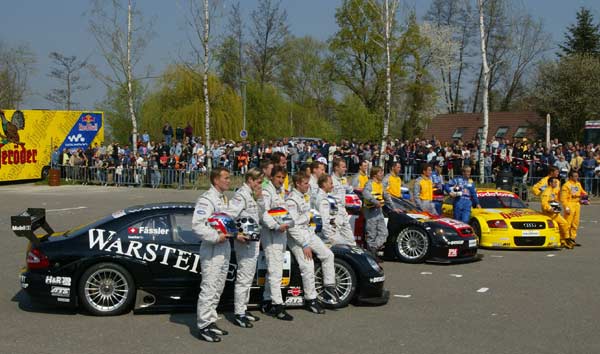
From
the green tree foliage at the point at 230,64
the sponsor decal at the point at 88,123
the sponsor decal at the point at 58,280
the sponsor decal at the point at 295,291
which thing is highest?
the green tree foliage at the point at 230,64

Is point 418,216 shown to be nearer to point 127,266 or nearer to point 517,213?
point 517,213

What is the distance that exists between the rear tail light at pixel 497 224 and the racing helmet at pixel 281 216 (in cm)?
739

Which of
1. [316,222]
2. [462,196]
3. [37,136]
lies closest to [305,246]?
[316,222]

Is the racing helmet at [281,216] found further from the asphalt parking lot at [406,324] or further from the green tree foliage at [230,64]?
the green tree foliage at [230,64]

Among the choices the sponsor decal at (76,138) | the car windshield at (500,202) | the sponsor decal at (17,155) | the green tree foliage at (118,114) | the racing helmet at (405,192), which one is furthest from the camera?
the green tree foliage at (118,114)

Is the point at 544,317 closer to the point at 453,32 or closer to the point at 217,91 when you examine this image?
the point at 217,91

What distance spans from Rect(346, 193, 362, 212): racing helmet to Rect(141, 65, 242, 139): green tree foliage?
1422 inches

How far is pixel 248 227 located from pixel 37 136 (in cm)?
2779

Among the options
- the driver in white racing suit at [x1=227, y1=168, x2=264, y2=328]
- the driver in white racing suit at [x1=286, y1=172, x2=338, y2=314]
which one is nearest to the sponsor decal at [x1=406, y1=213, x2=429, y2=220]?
the driver in white racing suit at [x1=286, y1=172, x2=338, y2=314]

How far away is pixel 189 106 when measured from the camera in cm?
4816

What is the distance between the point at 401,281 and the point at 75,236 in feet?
15.6

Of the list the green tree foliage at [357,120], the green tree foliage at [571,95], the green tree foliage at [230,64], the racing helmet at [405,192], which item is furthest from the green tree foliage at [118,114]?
the racing helmet at [405,192]

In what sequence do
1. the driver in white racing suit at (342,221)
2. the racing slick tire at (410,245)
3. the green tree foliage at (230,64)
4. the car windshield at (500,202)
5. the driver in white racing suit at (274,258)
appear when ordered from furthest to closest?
1. the green tree foliage at (230,64)
2. the car windshield at (500,202)
3. the racing slick tire at (410,245)
4. the driver in white racing suit at (342,221)
5. the driver in white racing suit at (274,258)

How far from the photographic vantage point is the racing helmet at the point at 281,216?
757cm
